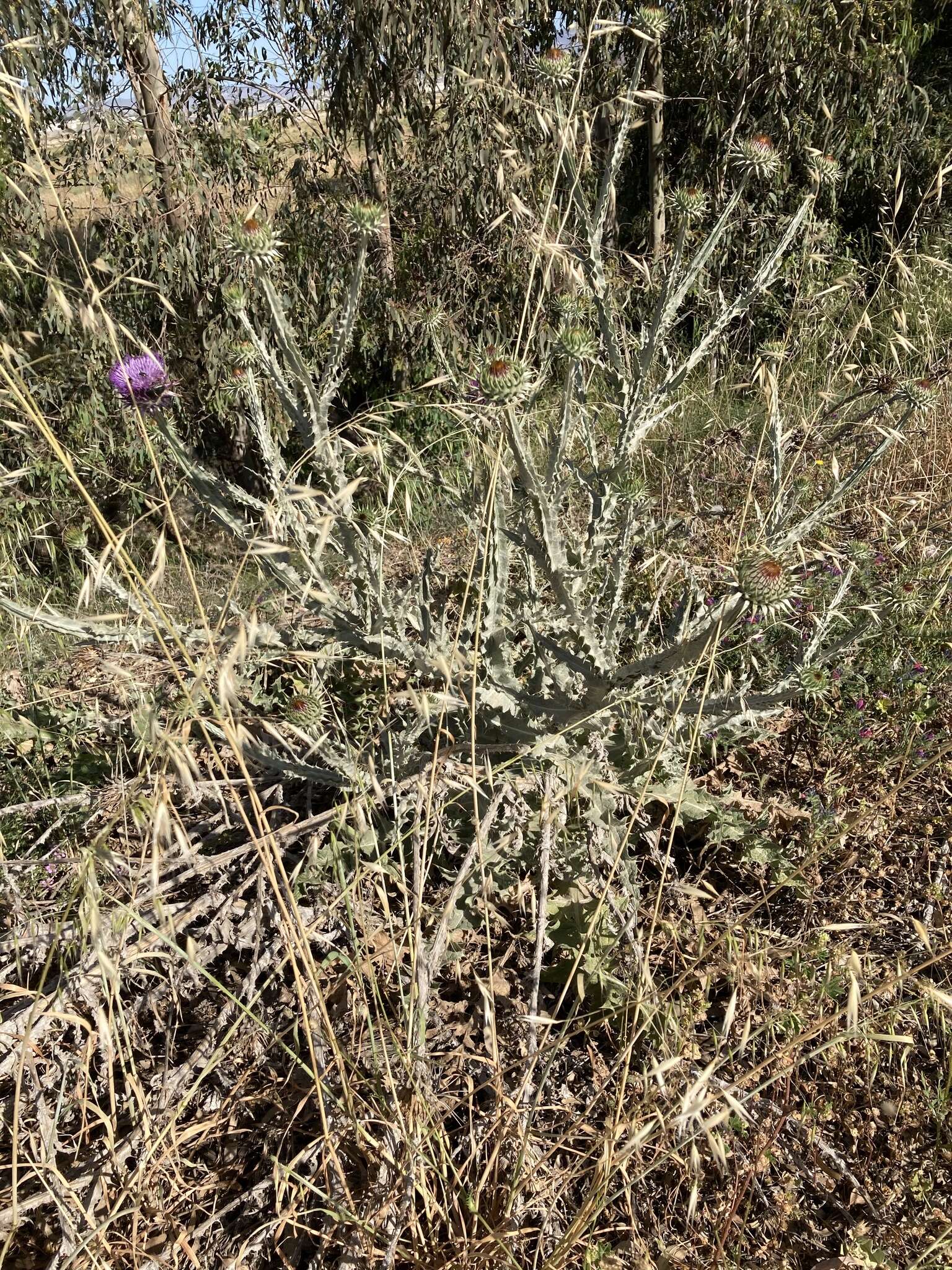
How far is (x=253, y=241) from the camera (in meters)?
1.83

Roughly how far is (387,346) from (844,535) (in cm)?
317

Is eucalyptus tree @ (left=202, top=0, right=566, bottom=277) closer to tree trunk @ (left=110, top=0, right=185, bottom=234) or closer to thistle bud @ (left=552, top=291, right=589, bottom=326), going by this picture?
tree trunk @ (left=110, top=0, right=185, bottom=234)

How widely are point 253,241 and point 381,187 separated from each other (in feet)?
11.0

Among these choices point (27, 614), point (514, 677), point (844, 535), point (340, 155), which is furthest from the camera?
point (340, 155)

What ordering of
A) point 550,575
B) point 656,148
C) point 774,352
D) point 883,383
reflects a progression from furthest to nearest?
point 656,148 < point 883,383 < point 774,352 < point 550,575

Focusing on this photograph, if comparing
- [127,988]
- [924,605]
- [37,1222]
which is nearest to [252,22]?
[924,605]

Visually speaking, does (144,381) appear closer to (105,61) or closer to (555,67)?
(555,67)

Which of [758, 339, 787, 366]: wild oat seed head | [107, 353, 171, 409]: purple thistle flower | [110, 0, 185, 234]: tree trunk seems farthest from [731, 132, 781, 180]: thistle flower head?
[110, 0, 185, 234]: tree trunk

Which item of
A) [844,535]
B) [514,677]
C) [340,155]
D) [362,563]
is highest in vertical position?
[340,155]

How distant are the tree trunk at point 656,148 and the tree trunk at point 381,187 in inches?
57.9

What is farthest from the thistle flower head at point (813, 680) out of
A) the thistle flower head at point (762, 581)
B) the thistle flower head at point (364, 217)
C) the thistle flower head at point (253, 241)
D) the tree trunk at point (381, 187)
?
the tree trunk at point (381, 187)

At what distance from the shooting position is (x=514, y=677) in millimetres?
1980

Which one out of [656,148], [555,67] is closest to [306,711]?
[555,67]

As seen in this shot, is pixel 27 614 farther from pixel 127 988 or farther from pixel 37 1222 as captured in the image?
pixel 37 1222
